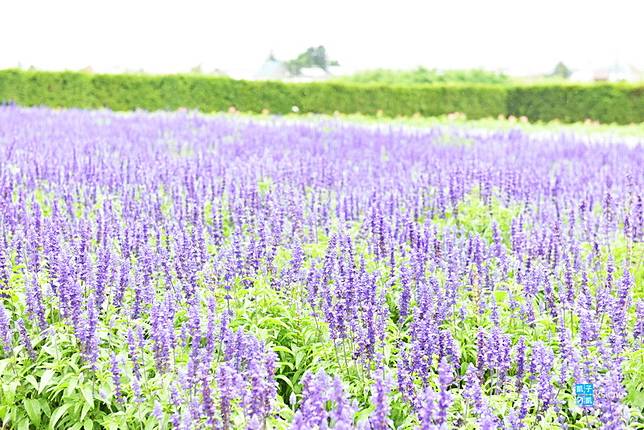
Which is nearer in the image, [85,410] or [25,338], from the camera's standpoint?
[85,410]

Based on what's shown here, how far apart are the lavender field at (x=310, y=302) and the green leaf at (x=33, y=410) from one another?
0.06 ft

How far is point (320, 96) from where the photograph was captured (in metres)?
30.5

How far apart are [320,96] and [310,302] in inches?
1024

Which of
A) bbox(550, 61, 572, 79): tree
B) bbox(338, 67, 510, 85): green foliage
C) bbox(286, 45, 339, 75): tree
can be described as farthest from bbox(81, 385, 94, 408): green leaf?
bbox(550, 61, 572, 79): tree

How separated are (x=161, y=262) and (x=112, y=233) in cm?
107

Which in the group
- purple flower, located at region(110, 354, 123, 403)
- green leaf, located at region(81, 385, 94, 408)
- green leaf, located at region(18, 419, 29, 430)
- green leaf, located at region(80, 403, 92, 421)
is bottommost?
green leaf, located at region(18, 419, 29, 430)

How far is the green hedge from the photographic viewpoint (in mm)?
28438

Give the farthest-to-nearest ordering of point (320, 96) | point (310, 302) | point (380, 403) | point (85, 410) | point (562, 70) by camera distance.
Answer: point (562, 70) < point (320, 96) < point (310, 302) < point (85, 410) < point (380, 403)

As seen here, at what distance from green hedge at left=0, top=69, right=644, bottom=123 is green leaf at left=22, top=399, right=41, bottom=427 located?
2480cm

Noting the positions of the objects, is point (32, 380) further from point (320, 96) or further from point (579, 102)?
point (579, 102)

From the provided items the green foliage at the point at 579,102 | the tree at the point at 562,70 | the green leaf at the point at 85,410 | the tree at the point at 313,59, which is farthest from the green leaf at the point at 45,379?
the tree at the point at 562,70

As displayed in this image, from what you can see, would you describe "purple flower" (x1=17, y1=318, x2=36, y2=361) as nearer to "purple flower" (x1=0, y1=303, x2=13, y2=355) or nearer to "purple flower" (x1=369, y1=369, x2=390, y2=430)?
"purple flower" (x1=0, y1=303, x2=13, y2=355)

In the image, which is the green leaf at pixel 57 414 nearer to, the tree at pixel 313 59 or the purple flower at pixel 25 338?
the purple flower at pixel 25 338

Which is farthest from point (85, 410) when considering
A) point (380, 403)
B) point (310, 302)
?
point (380, 403)
